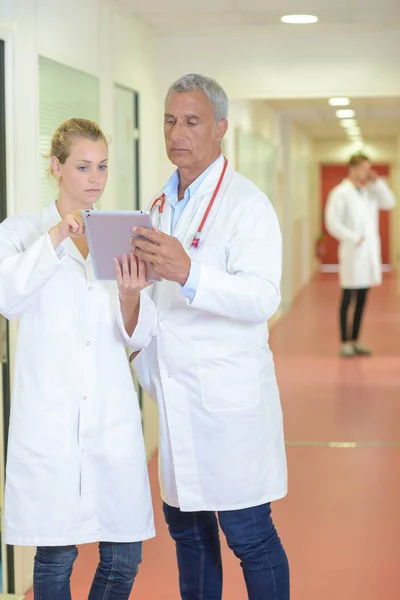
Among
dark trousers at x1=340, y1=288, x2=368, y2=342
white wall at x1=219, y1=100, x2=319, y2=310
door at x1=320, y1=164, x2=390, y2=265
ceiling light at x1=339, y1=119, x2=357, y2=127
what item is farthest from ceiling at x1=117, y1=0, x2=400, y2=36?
door at x1=320, y1=164, x2=390, y2=265

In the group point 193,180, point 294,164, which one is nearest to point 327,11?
point 193,180

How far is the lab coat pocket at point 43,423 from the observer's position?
258 cm

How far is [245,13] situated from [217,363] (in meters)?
3.23

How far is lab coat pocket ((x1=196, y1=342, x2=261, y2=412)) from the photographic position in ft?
8.95

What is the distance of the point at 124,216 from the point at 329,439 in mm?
3869

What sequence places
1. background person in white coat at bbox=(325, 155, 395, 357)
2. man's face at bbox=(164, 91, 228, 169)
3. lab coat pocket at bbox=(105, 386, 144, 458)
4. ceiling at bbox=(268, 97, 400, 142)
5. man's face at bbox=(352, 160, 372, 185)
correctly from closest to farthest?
lab coat pocket at bbox=(105, 386, 144, 458)
man's face at bbox=(164, 91, 228, 169)
background person in white coat at bbox=(325, 155, 395, 357)
man's face at bbox=(352, 160, 372, 185)
ceiling at bbox=(268, 97, 400, 142)

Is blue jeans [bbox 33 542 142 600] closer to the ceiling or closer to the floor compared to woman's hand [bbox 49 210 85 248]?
closer to the floor

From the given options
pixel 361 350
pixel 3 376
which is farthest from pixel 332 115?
pixel 3 376

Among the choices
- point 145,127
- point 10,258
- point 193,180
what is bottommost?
point 10,258

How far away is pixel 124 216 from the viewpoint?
2.40 metres

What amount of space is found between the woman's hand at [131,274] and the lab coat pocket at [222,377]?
11.2 inches

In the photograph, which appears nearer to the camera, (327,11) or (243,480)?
(243,480)

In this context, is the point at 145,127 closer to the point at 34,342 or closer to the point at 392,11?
the point at 392,11

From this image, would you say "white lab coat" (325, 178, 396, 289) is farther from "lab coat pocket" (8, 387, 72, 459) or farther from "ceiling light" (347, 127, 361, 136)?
"lab coat pocket" (8, 387, 72, 459)
